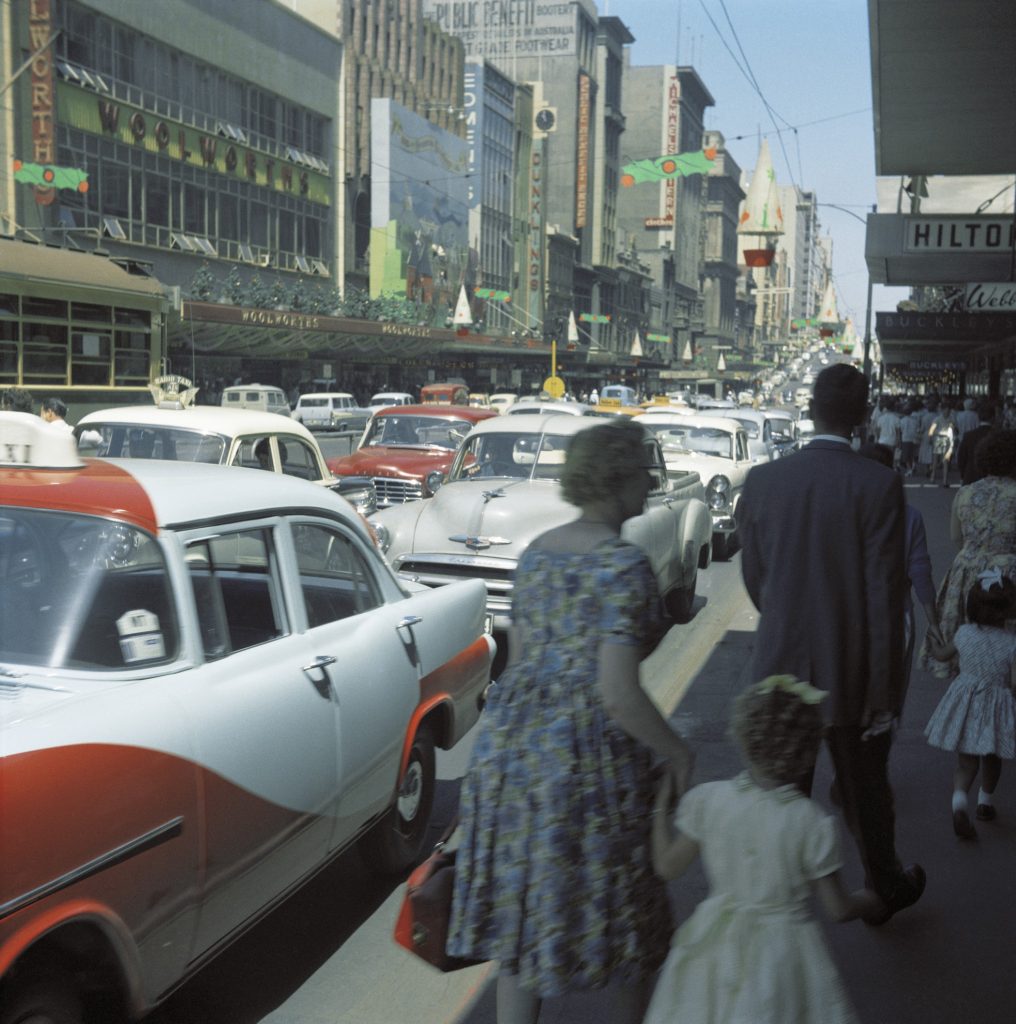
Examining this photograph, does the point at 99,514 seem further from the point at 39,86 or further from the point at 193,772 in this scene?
the point at 39,86

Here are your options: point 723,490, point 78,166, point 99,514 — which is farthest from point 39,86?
point 99,514

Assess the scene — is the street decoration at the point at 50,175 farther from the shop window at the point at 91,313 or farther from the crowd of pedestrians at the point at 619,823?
the crowd of pedestrians at the point at 619,823

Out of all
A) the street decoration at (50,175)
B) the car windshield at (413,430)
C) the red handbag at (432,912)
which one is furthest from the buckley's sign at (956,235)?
the street decoration at (50,175)

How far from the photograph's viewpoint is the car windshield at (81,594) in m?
3.69

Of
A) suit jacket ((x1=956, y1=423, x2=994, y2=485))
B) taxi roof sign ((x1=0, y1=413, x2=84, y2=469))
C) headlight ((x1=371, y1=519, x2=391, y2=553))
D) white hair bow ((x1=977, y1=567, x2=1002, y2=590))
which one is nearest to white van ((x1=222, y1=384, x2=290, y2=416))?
suit jacket ((x1=956, y1=423, x2=994, y2=485))

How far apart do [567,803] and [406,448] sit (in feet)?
42.5

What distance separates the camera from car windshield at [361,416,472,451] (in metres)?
16.1

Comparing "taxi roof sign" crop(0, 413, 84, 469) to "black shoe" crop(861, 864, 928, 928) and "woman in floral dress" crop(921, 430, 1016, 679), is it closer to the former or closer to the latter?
"black shoe" crop(861, 864, 928, 928)

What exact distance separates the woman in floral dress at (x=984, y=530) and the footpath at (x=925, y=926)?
75 centimetres

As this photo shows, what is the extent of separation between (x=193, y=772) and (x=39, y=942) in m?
0.64

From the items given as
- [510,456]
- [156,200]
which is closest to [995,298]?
[510,456]

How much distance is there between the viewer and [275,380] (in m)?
54.2

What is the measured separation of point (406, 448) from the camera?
15.9m

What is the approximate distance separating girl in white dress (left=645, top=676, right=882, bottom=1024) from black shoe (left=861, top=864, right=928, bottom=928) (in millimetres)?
1720
